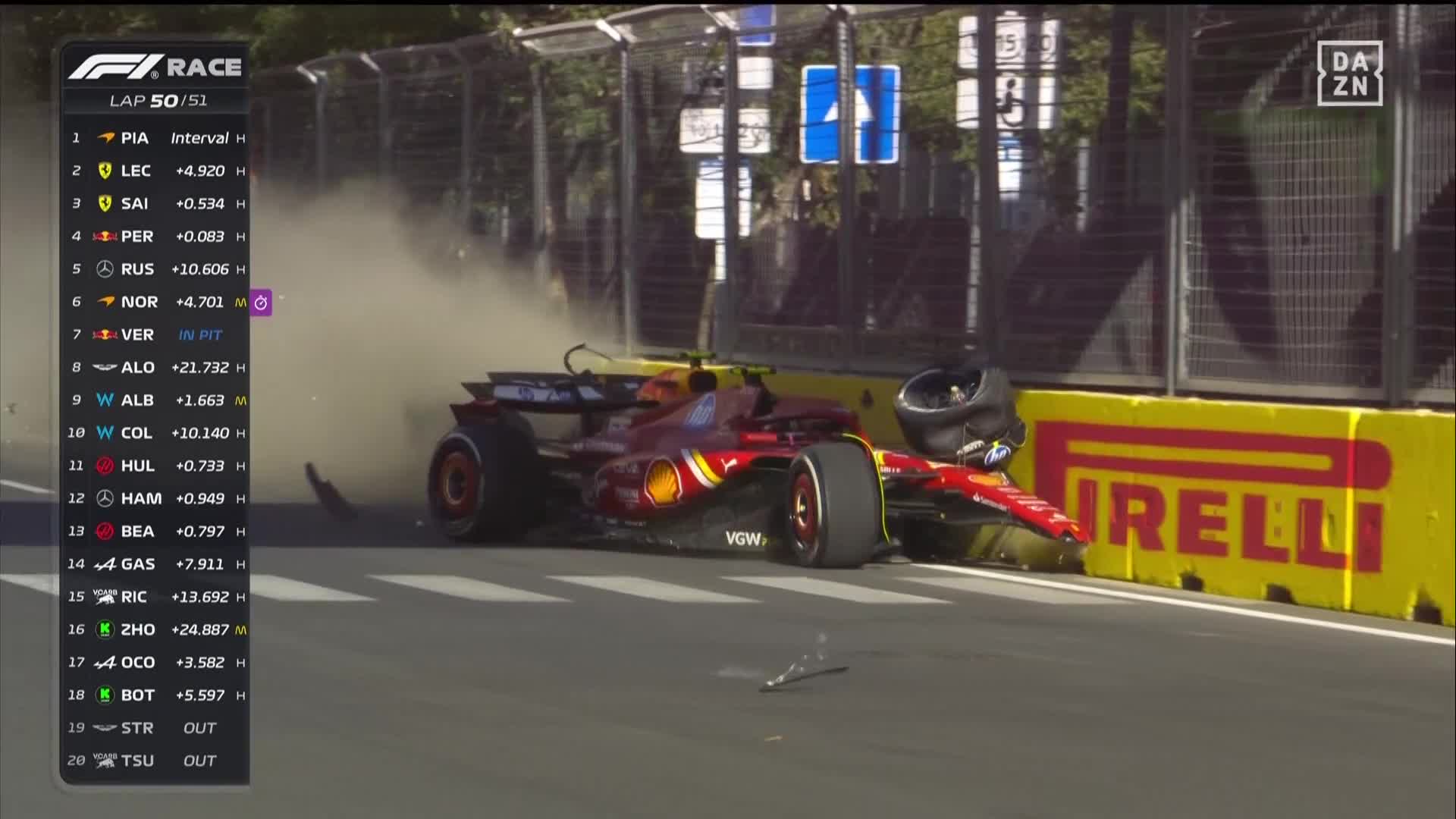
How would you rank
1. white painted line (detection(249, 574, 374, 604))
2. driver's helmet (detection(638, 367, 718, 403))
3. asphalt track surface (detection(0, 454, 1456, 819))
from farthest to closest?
asphalt track surface (detection(0, 454, 1456, 819)) < driver's helmet (detection(638, 367, 718, 403)) < white painted line (detection(249, 574, 374, 604))

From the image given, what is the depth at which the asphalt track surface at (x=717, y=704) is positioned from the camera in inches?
175

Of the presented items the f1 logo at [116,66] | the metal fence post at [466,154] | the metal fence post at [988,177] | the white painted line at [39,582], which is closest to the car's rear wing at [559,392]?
the metal fence post at [466,154]

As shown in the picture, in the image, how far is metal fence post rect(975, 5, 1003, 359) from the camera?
6.17 m

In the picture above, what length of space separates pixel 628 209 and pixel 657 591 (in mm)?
5114

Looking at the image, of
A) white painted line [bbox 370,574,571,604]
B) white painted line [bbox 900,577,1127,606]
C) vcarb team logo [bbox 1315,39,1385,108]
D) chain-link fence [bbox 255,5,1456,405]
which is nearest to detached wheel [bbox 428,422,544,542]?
chain-link fence [bbox 255,5,1456,405]

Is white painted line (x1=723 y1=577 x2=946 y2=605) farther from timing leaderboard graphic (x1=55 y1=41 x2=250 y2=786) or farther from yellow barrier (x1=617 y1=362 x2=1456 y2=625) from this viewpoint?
timing leaderboard graphic (x1=55 y1=41 x2=250 y2=786)

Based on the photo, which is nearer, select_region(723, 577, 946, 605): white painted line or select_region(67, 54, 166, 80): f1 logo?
select_region(67, 54, 166, 80): f1 logo

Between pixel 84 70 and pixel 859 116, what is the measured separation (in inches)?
81.3

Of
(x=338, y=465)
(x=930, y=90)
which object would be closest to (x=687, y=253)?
(x=338, y=465)

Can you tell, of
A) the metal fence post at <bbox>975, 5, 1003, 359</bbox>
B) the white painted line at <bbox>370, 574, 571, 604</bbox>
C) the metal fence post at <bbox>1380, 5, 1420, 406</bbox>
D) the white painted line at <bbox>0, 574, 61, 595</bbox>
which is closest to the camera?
the white painted line at <bbox>0, 574, 61, 595</bbox>

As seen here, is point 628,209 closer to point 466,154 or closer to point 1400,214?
point 466,154

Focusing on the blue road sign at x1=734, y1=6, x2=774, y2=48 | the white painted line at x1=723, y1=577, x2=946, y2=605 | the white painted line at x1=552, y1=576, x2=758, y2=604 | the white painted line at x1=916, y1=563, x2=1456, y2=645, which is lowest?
the white painted line at x1=916, y1=563, x2=1456, y2=645

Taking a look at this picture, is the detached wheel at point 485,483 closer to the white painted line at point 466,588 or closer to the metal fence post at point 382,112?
the metal fence post at point 382,112

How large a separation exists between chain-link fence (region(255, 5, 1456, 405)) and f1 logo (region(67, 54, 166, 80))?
0.74m
